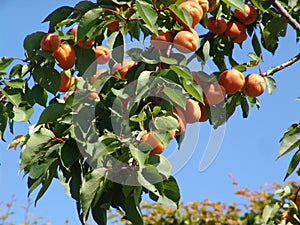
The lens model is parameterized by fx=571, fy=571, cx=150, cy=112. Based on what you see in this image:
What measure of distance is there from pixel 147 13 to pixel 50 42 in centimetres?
28

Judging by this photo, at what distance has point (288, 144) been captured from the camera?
149 cm

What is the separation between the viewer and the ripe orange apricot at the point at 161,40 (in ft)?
4.48

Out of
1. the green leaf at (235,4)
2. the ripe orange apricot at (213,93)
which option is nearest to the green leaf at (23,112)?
the ripe orange apricot at (213,93)

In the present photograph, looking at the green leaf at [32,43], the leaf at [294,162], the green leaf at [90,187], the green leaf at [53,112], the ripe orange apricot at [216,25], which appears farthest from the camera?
the ripe orange apricot at [216,25]

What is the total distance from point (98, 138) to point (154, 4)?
339 mm

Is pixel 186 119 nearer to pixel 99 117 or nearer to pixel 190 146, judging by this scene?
pixel 190 146

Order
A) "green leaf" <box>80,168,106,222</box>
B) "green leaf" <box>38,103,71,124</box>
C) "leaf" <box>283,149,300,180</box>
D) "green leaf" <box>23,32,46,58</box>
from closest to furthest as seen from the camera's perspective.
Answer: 1. "green leaf" <box>80,168,106,222</box>
2. "green leaf" <box>38,103,71,124</box>
3. "green leaf" <box>23,32,46,58</box>
4. "leaf" <box>283,149,300,180</box>

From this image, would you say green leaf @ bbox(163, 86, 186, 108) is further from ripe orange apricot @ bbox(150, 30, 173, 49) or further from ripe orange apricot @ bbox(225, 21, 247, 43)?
ripe orange apricot @ bbox(225, 21, 247, 43)

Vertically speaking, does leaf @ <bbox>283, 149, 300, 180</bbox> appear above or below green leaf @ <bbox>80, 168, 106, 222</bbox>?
below

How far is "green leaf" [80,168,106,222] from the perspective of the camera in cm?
121

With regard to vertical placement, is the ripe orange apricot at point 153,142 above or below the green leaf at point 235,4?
below

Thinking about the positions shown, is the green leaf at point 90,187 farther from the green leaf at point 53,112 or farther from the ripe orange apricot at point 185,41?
the ripe orange apricot at point 185,41

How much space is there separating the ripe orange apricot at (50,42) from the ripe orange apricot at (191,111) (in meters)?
0.35

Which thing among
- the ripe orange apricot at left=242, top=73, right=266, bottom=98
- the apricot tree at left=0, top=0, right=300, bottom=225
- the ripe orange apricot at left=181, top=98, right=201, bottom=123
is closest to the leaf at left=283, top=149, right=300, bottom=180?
the apricot tree at left=0, top=0, right=300, bottom=225
